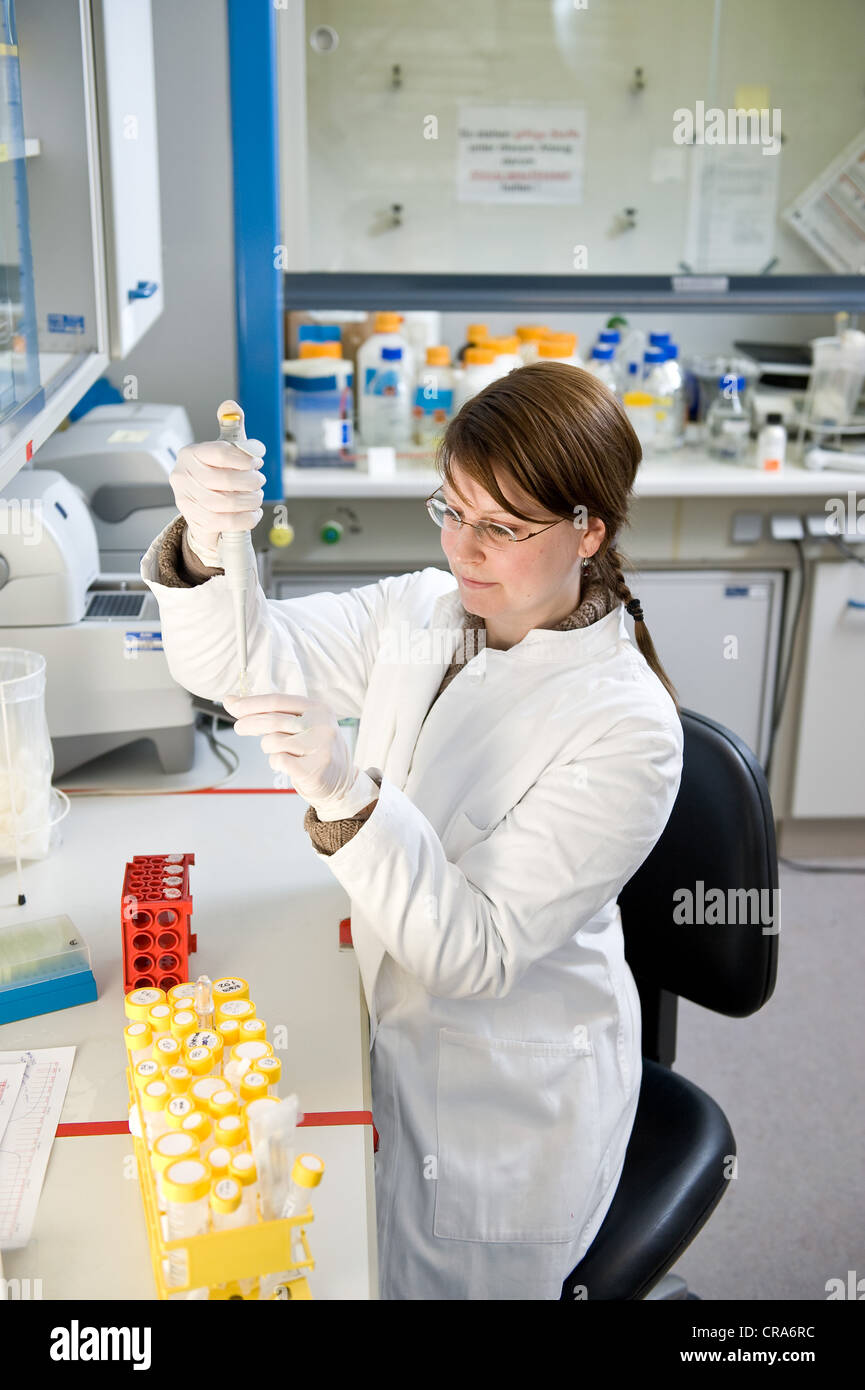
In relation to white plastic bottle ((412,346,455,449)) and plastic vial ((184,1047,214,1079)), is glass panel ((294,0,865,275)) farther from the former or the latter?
plastic vial ((184,1047,214,1079))

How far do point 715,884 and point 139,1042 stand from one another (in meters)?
0.72

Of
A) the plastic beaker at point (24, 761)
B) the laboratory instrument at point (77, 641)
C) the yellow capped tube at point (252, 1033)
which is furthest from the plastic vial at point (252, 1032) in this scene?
the laboratory instrument at point (77, 641)

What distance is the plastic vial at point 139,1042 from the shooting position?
1.02 meters

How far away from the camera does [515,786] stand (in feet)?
4.19

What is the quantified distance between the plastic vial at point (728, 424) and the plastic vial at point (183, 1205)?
97.7 inches

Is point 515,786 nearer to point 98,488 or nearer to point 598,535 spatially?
point 598,535

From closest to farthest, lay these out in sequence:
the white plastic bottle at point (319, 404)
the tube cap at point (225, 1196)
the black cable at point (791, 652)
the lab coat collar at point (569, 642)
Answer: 1. the tube cap at point (225, 1196)
2. the lab coat collar at point (569, 642)
3. the white plastic bottle at point (319, 404)
4. the black cable at point (791, 652)

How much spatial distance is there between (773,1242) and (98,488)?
1.62 metres

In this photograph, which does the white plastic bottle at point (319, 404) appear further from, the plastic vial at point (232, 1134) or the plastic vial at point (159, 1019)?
the plastic vial at point (232, 1134)

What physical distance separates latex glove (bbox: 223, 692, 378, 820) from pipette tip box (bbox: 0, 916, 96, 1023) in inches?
13.7

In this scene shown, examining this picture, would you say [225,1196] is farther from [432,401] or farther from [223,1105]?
[432,401]

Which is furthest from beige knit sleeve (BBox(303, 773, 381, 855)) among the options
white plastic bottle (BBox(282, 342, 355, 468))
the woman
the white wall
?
white plastic bottle (BBox(282, 342, 355, 468))

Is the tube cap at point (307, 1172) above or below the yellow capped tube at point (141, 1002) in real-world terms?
above
